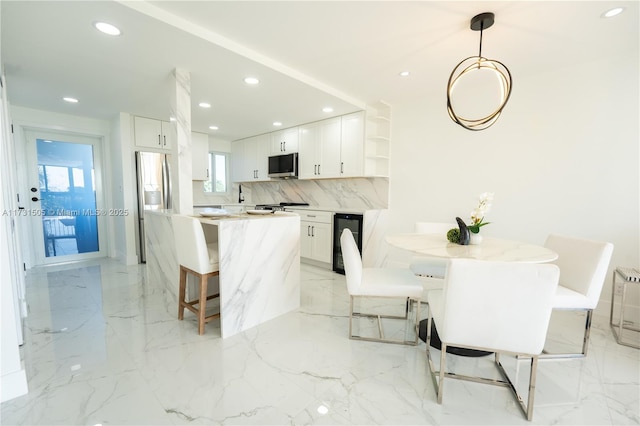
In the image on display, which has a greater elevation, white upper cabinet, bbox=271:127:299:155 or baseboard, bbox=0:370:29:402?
white upper cabinet, bbox=271:127:299:155

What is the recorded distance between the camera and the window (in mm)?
6023

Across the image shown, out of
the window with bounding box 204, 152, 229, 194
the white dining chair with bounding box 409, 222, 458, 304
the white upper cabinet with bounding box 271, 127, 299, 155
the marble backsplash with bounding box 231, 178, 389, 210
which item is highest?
the white upper cabinet with bounding box 271, 127, 299, 155

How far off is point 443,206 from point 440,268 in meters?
1.33

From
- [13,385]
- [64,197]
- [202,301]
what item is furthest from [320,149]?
[64,197]

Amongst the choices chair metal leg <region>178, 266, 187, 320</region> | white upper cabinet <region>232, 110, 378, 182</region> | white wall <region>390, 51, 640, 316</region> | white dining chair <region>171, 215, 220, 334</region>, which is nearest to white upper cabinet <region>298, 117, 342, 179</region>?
white upper cabinet <region>232, 110, 378, 182</region>

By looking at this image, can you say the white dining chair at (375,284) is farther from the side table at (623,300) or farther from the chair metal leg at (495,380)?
the side table at (623,300)

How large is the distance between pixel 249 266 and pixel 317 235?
1.97 m

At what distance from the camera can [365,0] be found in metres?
1.81

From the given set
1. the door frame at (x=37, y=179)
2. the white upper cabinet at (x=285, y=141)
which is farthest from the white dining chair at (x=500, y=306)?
the door frame at (x=37, y=179)

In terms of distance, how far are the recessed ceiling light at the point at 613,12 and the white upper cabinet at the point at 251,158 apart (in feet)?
14.6

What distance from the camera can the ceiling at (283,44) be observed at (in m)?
1.89

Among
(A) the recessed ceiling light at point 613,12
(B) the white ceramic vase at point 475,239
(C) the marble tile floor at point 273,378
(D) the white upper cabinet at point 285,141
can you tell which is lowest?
(C) the marble tile floor at point 273,378

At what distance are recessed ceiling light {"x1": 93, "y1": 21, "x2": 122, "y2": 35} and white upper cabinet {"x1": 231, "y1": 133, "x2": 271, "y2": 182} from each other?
3276 mm

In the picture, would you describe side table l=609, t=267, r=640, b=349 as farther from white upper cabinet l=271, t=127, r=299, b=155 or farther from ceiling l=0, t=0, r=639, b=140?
white upper cabinet l=271, t=127, r=299, b=155
